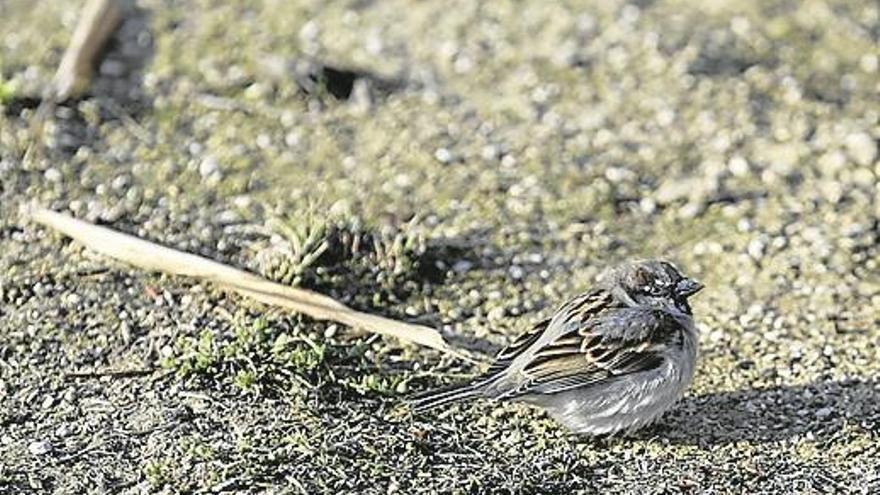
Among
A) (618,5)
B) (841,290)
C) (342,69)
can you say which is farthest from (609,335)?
(618,5)

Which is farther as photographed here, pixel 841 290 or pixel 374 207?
pixel 374 207

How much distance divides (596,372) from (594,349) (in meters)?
0.09

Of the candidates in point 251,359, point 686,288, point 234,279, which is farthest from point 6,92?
point 686,288

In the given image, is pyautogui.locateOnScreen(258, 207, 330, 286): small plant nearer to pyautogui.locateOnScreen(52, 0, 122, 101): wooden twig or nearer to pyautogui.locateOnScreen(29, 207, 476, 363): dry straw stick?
pyautogui.locateOnScreen(29, 207, 476, 363): dry straw stick

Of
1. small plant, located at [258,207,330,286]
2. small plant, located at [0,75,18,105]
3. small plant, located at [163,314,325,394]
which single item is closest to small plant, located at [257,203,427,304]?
small plant, located at [258,207,330,286]

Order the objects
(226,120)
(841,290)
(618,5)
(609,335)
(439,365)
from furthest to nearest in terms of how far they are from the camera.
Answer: (618,5) → (226,120) → (841,290) → (439,365) → (609,335)

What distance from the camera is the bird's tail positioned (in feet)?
20.5

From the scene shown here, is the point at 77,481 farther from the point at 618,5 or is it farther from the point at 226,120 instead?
the point at 618,5

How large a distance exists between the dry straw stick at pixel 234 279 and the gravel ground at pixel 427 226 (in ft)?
0.22

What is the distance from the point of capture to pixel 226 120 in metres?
8.95

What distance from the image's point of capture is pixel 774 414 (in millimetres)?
6660

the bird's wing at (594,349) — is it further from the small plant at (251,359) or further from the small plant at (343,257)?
the small plant at (343,257)

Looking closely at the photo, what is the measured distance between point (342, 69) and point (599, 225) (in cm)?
203

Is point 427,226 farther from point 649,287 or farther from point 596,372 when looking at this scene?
point 596,372
